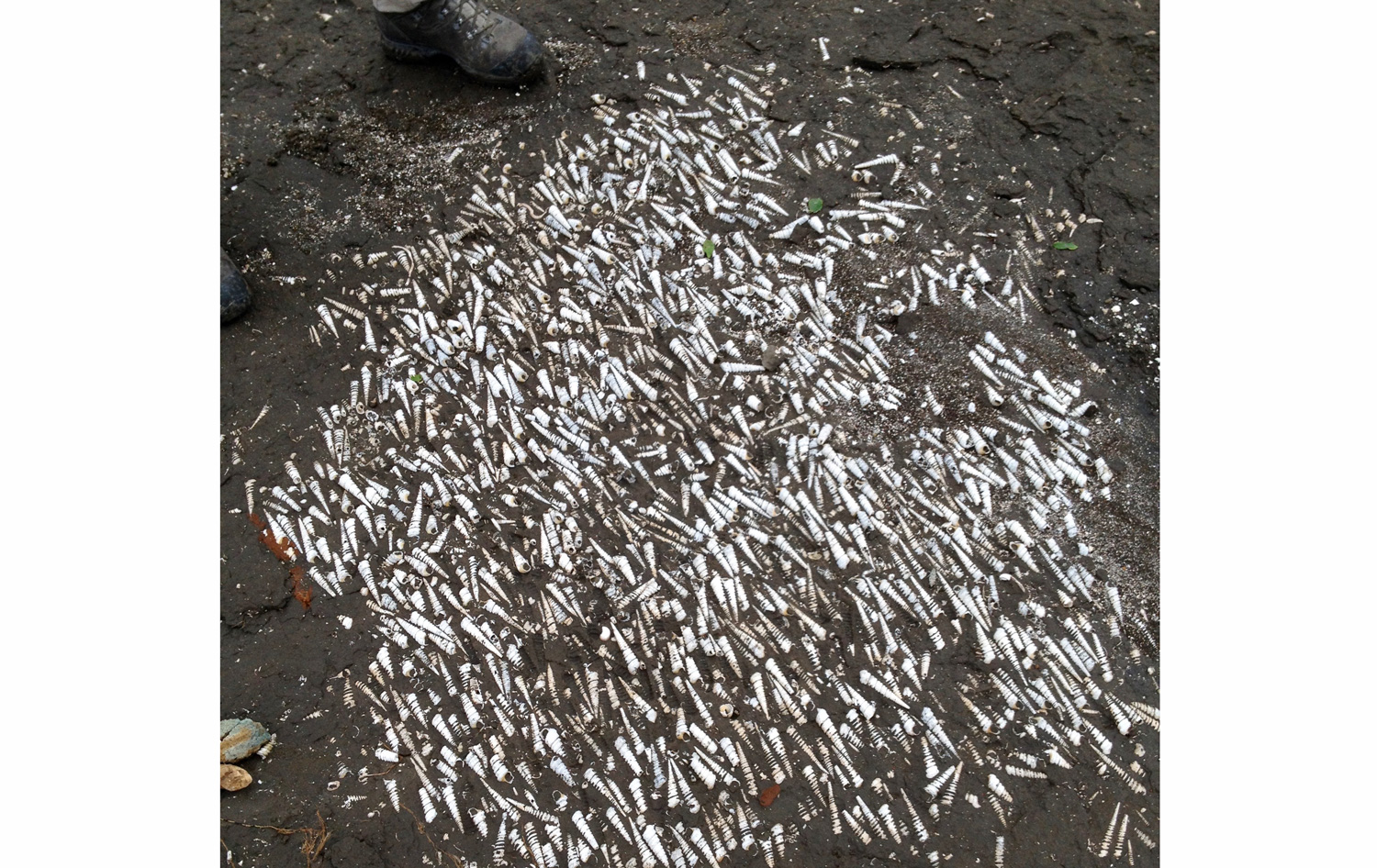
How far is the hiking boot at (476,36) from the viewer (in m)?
4.98

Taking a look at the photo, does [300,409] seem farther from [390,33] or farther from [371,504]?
[390,33]

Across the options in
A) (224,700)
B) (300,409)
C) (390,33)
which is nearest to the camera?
(224,700)

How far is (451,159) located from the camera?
4930mm

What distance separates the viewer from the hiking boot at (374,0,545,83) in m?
4.98

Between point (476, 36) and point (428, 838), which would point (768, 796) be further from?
point (476, 36)

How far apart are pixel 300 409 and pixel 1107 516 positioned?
3784 millimetres

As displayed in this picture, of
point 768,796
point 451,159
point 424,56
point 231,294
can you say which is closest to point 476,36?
point 424,56

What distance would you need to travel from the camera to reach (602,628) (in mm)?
3605

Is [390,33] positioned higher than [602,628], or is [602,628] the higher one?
[390,33]

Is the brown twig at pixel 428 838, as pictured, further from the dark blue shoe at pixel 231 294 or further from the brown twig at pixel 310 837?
the dark blue shoe at pixel 231 294

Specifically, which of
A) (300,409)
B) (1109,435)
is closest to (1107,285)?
(1109,435)

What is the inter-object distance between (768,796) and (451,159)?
3.77m

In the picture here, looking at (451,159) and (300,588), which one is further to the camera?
(451,159)

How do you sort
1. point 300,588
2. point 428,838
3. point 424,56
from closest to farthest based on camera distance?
1. point 428,838
2. point 300,588
3. point 424,56
